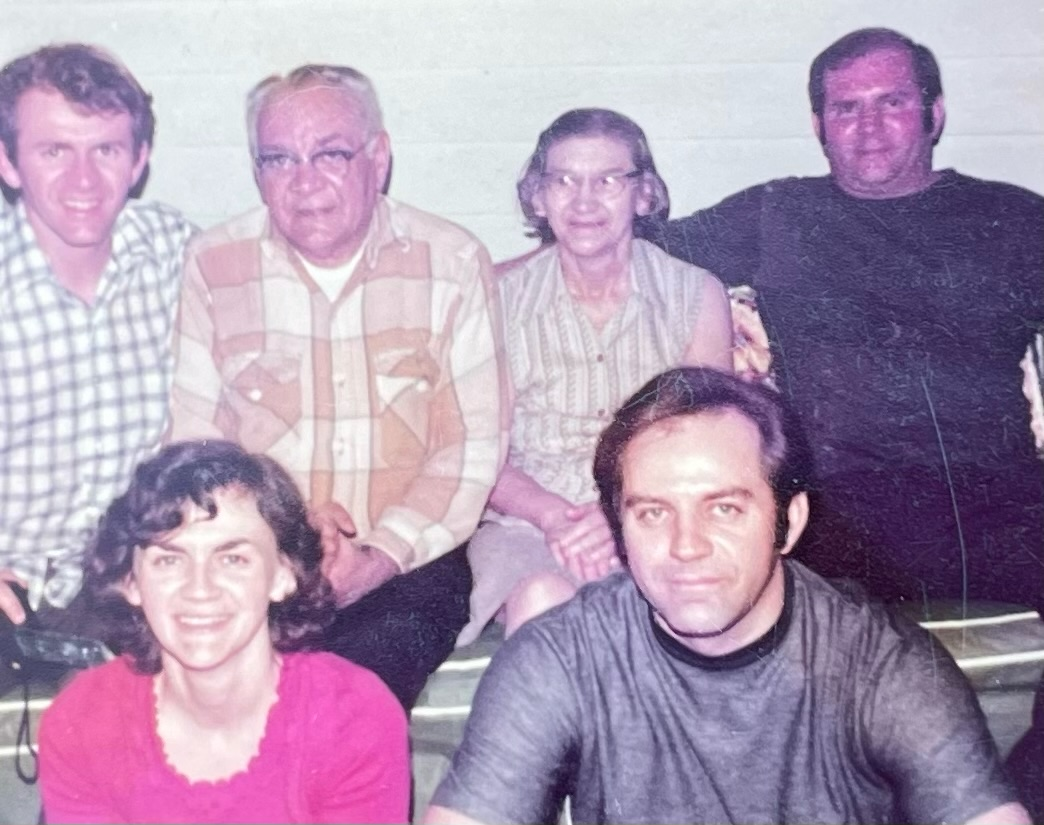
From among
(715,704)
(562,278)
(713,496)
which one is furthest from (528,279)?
(715,704)

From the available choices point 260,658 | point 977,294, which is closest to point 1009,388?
point 977,294

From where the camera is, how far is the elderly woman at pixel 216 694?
153 cm

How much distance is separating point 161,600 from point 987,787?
1.13 m

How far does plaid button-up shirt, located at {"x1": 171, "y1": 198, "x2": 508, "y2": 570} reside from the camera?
71.7 inches

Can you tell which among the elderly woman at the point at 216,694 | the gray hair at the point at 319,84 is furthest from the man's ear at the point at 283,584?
the gray hair at the point at 319,84

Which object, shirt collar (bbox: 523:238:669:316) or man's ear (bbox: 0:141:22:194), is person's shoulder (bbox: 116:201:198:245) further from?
shirt collar (bbox: 523:238:669:316)

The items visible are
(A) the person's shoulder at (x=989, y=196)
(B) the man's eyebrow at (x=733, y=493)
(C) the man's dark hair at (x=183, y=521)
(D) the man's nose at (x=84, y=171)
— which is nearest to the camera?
(B) the man's eyebrow at (x=733, y=493)

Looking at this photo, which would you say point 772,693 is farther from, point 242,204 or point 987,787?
point 242,204

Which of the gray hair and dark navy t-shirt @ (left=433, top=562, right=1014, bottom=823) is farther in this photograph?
the gray hair

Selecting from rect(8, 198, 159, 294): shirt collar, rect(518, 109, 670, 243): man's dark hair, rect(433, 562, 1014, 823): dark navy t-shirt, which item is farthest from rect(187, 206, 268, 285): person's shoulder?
rect(433, 562, 1014, 823): dark navy t-shirt

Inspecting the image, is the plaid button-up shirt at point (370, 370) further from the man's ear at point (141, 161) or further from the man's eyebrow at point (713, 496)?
the man's eyebrow at point (713, 496)

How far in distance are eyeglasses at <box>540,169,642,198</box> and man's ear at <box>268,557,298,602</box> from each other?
0.74 meters

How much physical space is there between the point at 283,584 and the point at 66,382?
0.51 meters

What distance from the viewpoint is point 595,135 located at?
183cm
